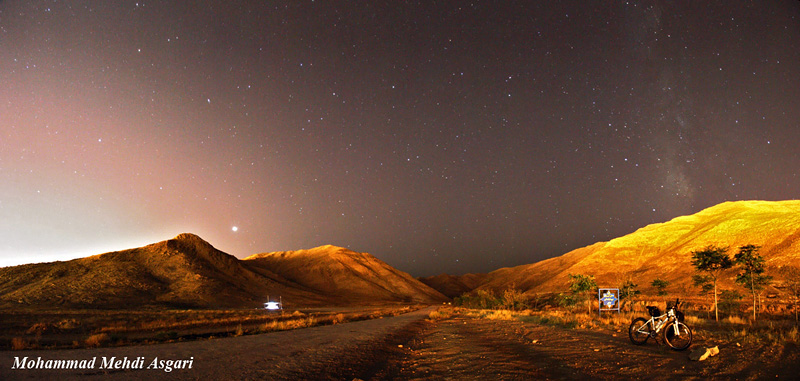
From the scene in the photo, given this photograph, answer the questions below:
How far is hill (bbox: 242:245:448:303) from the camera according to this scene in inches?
5989

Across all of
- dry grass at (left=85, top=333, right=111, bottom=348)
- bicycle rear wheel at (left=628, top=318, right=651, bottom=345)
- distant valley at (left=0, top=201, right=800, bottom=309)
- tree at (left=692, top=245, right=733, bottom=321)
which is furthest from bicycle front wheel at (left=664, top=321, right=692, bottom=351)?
distant valley at (left=0, top=201, right=800, bottom=309)

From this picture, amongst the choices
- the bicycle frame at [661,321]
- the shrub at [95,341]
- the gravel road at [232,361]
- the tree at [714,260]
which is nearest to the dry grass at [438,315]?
the tree at [714,260]

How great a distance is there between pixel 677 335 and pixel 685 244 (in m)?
113

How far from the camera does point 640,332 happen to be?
13.4 m

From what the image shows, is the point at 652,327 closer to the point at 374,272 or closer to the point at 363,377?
the point at 363,377

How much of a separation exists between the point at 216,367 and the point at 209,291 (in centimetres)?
9725

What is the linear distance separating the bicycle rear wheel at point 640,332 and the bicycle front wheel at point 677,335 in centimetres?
85

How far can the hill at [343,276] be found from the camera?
15212 cm

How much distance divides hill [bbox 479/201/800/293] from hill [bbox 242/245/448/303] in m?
49.5

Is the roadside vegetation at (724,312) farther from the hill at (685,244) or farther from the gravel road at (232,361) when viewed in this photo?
the hill at (685,244)

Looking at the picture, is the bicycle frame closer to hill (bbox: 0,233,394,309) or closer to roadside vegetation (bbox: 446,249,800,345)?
roadside vegetation (bbox: 446,249,800,345)

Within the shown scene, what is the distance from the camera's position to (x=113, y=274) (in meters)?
90.8

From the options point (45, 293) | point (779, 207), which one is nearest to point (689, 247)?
point (779, 207)

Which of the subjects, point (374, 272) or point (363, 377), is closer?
point (363, 377)
